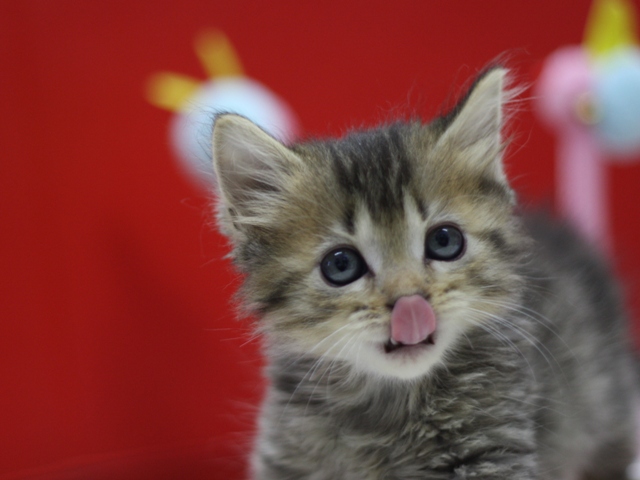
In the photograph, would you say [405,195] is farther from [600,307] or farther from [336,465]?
[600,307]

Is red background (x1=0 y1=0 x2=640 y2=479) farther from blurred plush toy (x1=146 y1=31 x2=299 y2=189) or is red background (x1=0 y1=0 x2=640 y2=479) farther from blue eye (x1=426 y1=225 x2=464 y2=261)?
blue eye (x1=426 y1=225 x2=464 y2=261)

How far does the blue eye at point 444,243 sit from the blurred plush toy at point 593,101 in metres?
0.91

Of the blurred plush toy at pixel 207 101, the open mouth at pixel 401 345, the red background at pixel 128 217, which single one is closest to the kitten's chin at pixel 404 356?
the open mouth at pixel 401 345

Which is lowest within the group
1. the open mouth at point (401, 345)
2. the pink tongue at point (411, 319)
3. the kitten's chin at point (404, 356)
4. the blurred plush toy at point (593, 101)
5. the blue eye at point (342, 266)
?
the kitten's chin at point (404, 356)

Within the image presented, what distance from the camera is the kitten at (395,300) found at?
4.13 ft

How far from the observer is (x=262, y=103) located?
2061 mm

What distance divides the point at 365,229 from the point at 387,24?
1.75 metres

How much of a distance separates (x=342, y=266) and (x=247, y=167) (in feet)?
0.95

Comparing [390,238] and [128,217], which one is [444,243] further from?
[128,217]

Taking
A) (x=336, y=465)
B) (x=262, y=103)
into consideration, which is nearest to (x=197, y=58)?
(x=262, y=103)

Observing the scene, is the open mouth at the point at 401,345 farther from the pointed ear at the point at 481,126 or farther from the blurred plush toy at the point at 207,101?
the blurred plush toy at the point at 207,101

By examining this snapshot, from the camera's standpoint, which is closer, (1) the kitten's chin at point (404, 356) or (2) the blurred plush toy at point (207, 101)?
(1) the kitten's chin at point (404, 356)

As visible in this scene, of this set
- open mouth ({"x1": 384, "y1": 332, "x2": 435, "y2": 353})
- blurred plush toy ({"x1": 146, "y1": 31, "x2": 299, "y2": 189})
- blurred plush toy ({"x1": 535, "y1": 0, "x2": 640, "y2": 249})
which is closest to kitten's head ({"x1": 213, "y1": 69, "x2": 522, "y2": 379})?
open mouth ({"x1": 384, "y1": 332, "x2": 435, "y2": 353})

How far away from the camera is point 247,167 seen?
56.0 inches
